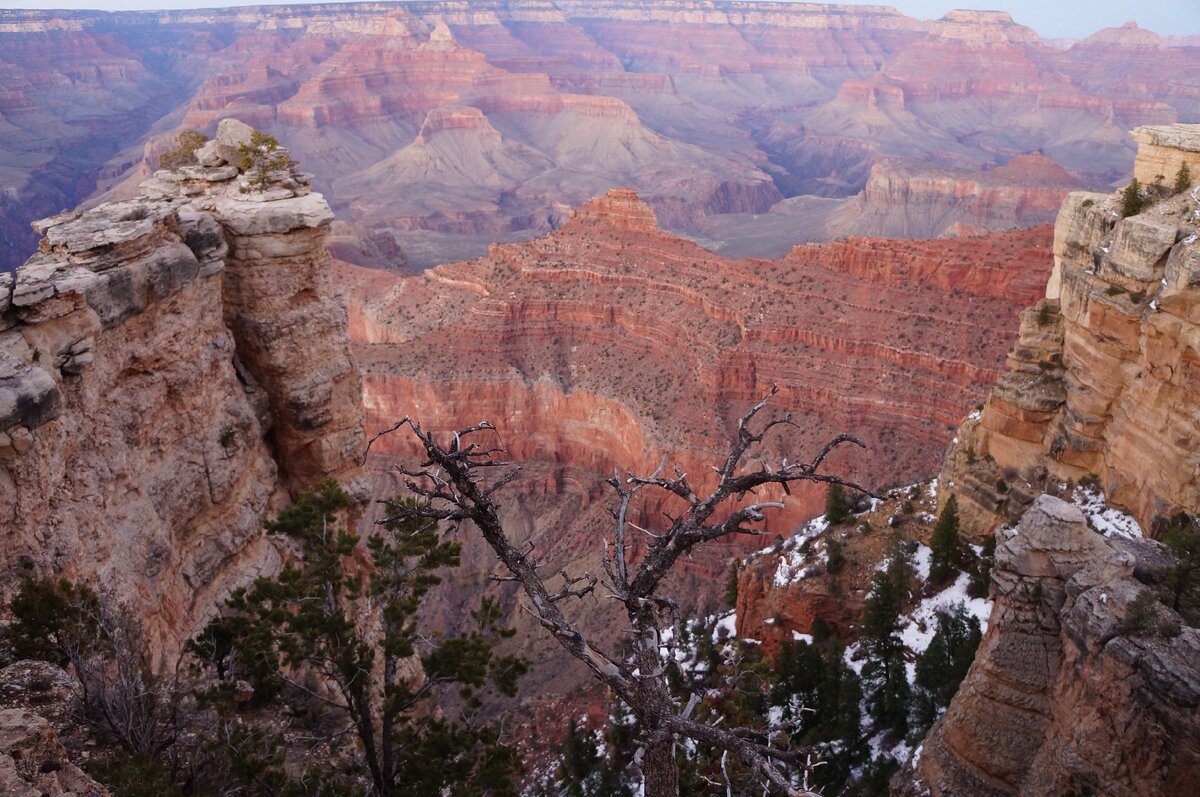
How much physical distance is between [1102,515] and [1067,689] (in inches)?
414

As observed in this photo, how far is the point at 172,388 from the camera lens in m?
18.8

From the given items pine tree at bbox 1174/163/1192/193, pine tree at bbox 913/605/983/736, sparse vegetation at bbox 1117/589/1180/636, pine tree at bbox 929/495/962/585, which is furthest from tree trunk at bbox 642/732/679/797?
pine tree at bbox 1174/163/1192/193

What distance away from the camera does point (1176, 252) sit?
69.7 ft

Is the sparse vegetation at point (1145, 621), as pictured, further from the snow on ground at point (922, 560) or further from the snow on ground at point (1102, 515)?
the snow on ground at point (922, 560)

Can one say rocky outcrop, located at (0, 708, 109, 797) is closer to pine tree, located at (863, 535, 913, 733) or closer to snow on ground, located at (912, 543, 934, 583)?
pine tree, located at (863, 535, 913, 733)

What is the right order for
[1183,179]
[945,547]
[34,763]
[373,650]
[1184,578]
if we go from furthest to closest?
[945,547] → [1183,179] → [373,650] → [1184,578] → [34,763]

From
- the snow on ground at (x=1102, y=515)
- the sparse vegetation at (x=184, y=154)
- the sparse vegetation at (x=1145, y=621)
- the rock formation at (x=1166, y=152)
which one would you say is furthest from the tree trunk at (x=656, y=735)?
the rock formation at (x=1166, y=152)

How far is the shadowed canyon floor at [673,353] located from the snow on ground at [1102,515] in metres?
18.4

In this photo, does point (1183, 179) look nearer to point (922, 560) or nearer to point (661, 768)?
point (922, 560)

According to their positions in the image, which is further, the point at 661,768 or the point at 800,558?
the point at 800,558

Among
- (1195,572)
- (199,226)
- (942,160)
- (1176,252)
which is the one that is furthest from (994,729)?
(942,160)

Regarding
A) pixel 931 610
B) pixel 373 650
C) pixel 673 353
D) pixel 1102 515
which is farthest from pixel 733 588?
pixel 373 650

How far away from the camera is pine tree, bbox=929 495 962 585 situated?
26.9 m

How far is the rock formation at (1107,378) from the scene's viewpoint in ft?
68.9
